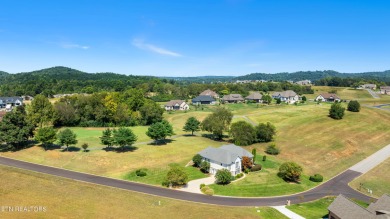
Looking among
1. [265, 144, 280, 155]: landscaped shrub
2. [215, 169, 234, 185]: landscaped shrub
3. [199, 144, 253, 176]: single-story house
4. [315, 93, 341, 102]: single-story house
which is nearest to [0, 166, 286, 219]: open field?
[215, 169, 234, 185]: landscaped shrub

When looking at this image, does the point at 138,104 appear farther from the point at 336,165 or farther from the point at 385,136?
the point at 385,136

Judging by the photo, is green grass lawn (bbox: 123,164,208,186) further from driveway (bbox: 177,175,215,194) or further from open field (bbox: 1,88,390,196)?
driveway (bbox: 177,175,215,194)

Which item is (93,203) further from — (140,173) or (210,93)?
(210,93)

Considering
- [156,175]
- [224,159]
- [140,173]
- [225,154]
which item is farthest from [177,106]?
[140,173]

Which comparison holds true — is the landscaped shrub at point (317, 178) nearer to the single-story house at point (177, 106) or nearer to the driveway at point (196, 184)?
the driveway at point (196, 184)

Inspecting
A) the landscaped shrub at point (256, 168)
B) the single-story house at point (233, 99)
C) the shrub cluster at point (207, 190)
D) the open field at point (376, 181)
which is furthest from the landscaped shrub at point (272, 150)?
the single-story house at point (233, 99)

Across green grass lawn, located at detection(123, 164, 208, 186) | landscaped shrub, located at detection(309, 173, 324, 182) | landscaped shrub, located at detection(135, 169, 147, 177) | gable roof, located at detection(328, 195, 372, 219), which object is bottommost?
landscaped shrub, located at detection(309, 173, 324, 182)

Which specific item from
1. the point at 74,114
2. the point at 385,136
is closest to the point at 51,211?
the point at 74,114
